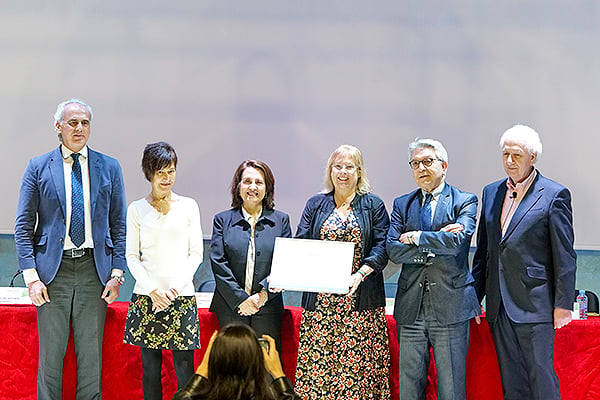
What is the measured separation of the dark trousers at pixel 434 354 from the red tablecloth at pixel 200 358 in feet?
0.92

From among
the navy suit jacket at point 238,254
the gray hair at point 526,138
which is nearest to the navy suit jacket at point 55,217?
the navy suit jacket at point 238,254

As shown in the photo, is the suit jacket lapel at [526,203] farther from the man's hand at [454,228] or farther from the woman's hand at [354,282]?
the woman's hand at [354,282]

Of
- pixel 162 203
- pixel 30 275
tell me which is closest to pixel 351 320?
pixel 162 203

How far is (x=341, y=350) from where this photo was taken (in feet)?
12.1

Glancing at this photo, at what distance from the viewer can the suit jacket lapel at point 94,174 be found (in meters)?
3.77

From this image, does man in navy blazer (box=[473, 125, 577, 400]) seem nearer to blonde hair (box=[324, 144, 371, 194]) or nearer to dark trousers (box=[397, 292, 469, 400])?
dark trousers (box=[397, 292, 469, 400])

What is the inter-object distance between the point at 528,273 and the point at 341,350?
1070 millimetres

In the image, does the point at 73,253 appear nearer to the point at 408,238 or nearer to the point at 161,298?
the point at 161,298

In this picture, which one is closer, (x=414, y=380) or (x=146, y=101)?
Result: (x=414, y=380)

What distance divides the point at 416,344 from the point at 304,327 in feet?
2.03

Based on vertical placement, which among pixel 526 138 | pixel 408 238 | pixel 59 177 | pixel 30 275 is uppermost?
pixel 526 138

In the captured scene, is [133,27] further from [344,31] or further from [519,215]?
[519,215]

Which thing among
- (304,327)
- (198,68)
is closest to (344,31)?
(198,68)

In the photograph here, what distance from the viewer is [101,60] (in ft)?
16.9
